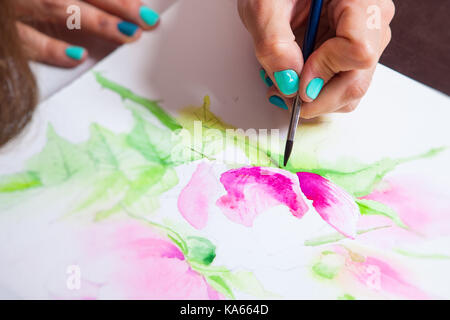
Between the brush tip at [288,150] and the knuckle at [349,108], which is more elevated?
the knuckle at [349,108]

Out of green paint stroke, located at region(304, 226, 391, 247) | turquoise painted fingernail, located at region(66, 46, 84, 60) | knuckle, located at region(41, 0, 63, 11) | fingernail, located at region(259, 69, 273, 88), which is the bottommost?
green paint stroke, located at region(304, 226, 391, 247)

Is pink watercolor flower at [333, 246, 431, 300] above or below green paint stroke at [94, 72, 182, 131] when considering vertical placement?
below

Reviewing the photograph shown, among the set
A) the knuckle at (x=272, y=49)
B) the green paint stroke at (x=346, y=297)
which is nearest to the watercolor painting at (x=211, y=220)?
the green paint stroke at (x=346, y=297)

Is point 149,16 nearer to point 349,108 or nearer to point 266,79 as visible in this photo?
point 266,79

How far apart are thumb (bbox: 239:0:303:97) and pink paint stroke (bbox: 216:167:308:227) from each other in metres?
0.10

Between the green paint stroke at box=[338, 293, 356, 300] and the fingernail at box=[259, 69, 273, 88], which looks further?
the fingernail at box=[259, 69, 273, 88]

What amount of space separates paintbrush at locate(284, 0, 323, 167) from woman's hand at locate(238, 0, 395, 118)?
0.05 feet

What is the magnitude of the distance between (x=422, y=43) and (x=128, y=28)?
0.44 metres

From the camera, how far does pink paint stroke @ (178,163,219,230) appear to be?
487 millimetres

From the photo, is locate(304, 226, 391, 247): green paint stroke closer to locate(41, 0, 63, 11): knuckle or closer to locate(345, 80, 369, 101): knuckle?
locate(345, 80, 369, 101): knuckle

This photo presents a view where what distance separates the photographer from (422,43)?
25.7 inches

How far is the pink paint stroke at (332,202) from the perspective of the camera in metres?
0.49

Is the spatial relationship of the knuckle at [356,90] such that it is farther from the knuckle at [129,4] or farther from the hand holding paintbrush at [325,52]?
the knuckle at [129,4]

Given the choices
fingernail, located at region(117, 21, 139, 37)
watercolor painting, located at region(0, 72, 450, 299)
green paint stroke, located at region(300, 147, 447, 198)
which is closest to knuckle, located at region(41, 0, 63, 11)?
fingernail, located at region(117, 21, 139, 37)
